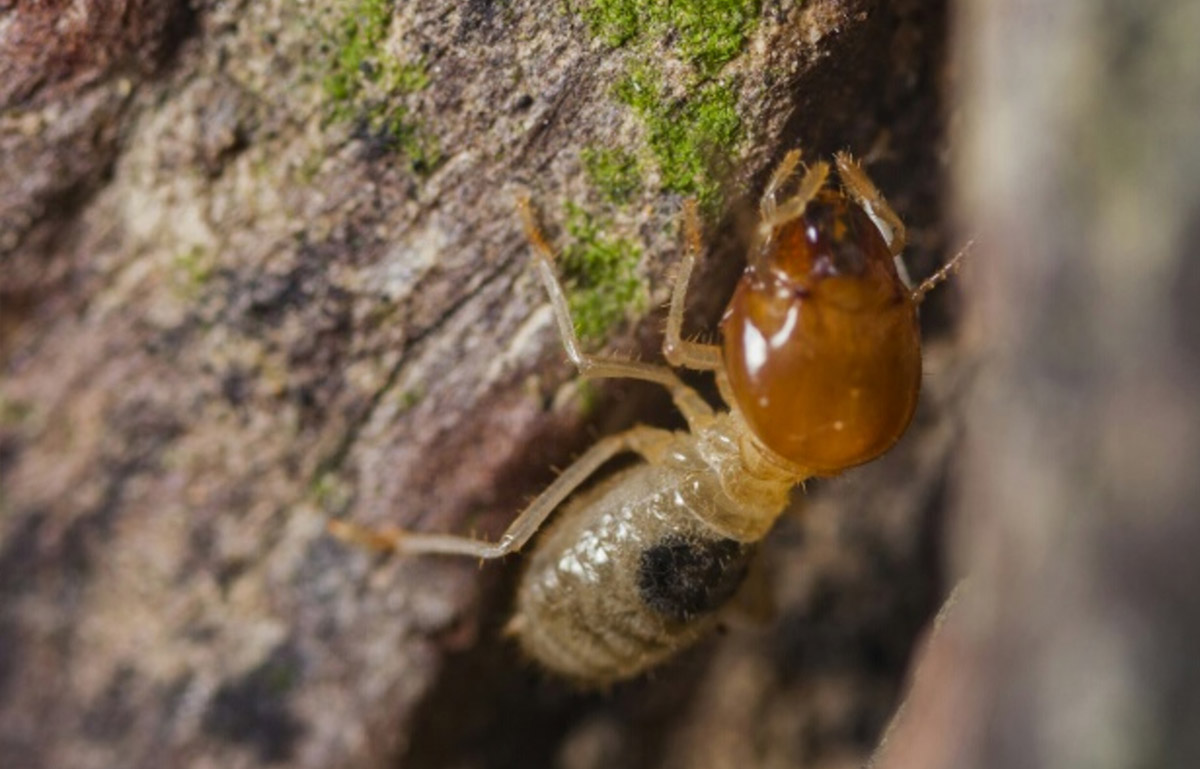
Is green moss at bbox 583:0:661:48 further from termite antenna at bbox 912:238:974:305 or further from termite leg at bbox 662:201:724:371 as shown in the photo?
termite antenna at bbox 912:238:974:305

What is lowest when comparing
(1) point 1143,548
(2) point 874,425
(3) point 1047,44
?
(1) point 1143,548

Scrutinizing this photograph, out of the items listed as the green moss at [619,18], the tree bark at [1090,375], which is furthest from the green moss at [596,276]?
the tree bark at [1090,375]

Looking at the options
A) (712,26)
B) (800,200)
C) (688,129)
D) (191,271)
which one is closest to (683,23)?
(712,26)

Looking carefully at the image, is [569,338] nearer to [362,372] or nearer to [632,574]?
[362,372]

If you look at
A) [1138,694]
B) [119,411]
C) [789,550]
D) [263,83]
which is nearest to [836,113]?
[263,83]

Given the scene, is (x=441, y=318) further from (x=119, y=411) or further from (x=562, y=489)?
(x=119, y=411)

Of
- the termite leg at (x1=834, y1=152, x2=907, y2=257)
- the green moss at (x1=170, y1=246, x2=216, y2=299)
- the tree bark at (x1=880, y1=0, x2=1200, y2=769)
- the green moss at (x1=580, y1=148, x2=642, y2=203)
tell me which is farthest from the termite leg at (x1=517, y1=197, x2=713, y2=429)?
the tree bark at (x1=880, y1=0, x2=1200, y2=769)
